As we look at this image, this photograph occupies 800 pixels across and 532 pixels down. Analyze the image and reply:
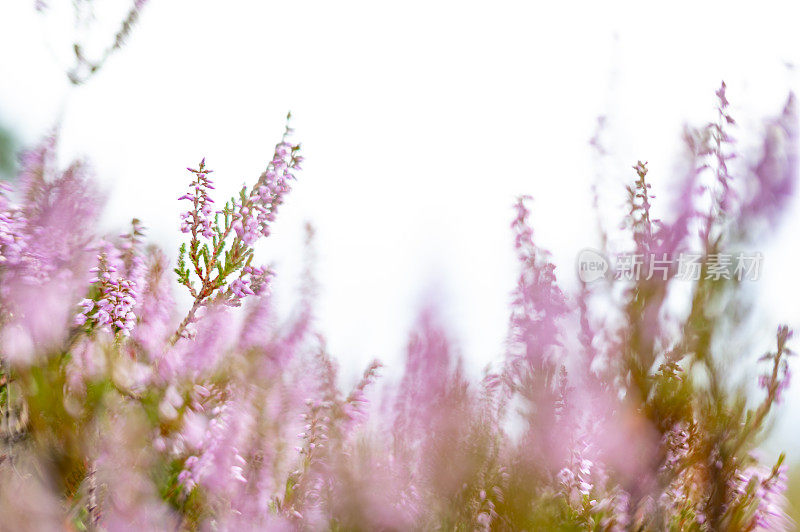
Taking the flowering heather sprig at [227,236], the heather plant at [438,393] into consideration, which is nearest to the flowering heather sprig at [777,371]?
the heather plant at [438,393]

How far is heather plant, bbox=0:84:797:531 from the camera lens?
8.20 ft

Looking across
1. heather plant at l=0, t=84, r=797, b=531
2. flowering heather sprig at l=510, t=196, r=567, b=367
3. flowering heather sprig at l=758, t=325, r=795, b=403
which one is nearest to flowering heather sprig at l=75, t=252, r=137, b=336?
heather plant at l=0, t=84, r=797, b=531

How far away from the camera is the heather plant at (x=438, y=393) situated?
2.50m

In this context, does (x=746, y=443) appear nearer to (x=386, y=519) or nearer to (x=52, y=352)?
(x=386, y=519)

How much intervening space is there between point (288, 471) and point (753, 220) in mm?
2968

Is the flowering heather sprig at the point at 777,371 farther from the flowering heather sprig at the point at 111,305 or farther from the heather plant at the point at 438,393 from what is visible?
the flowering heather sprig at the point at 111,305

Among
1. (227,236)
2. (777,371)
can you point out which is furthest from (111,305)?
(777,371)

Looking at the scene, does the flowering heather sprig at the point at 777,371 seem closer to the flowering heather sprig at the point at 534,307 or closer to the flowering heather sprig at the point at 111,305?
the flowering heather sprig at the point at 534,307

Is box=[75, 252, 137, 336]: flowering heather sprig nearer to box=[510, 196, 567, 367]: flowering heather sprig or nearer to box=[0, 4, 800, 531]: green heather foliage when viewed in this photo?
box=[0, 4, 800, 531]: green heather foliage

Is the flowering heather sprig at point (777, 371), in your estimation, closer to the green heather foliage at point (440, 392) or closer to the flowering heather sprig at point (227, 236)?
the green heather foliage at point (440, 392)

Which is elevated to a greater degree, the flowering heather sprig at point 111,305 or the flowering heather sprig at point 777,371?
the flowering heather sprig at point 777,371

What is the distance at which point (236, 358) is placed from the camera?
3.07 metres

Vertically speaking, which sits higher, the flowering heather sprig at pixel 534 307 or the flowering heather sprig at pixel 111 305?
the flowering heather sprig at pixel 534 307

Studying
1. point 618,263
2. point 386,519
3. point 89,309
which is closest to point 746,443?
point 618,263
